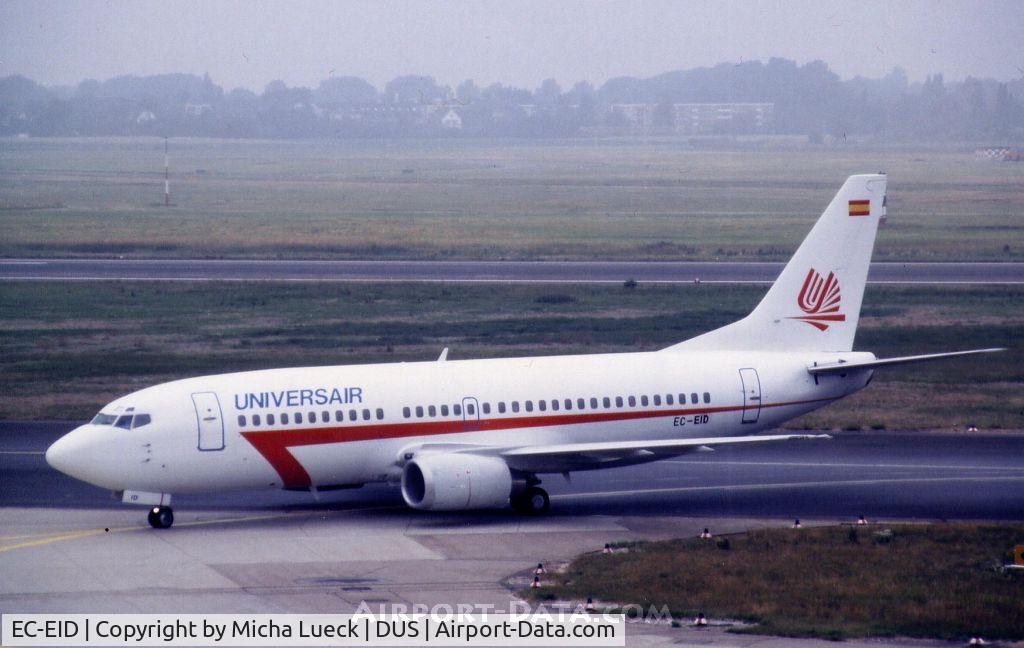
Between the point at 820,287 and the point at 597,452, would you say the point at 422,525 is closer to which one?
the point at 597,452

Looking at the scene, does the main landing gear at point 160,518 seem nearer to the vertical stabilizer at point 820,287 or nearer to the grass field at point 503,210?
the vertical stabilizer at point 820,287

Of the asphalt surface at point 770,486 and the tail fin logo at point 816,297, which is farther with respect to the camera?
the tail fin logo at point 816,297

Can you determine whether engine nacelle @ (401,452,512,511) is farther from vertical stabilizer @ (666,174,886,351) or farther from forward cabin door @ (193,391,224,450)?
vertical stabilizer @ (666,174,886,351)

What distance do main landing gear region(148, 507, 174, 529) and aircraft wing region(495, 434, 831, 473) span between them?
749cm

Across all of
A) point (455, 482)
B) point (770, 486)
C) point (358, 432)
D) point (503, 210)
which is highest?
point (358, 432)

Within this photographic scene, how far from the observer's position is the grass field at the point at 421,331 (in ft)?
156

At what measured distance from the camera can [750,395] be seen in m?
35.4

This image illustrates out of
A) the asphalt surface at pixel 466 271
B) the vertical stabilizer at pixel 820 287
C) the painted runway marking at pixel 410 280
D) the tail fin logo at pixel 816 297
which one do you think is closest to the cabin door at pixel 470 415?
the vertical stabilizer at pixel 820 287

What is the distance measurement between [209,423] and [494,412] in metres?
6.57

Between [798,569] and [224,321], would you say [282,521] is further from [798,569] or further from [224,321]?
[224,321]

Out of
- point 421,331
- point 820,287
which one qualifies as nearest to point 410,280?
point 421,331

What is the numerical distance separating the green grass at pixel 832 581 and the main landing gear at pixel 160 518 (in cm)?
931

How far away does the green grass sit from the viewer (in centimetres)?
2308

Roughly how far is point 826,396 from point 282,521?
14.4 m
